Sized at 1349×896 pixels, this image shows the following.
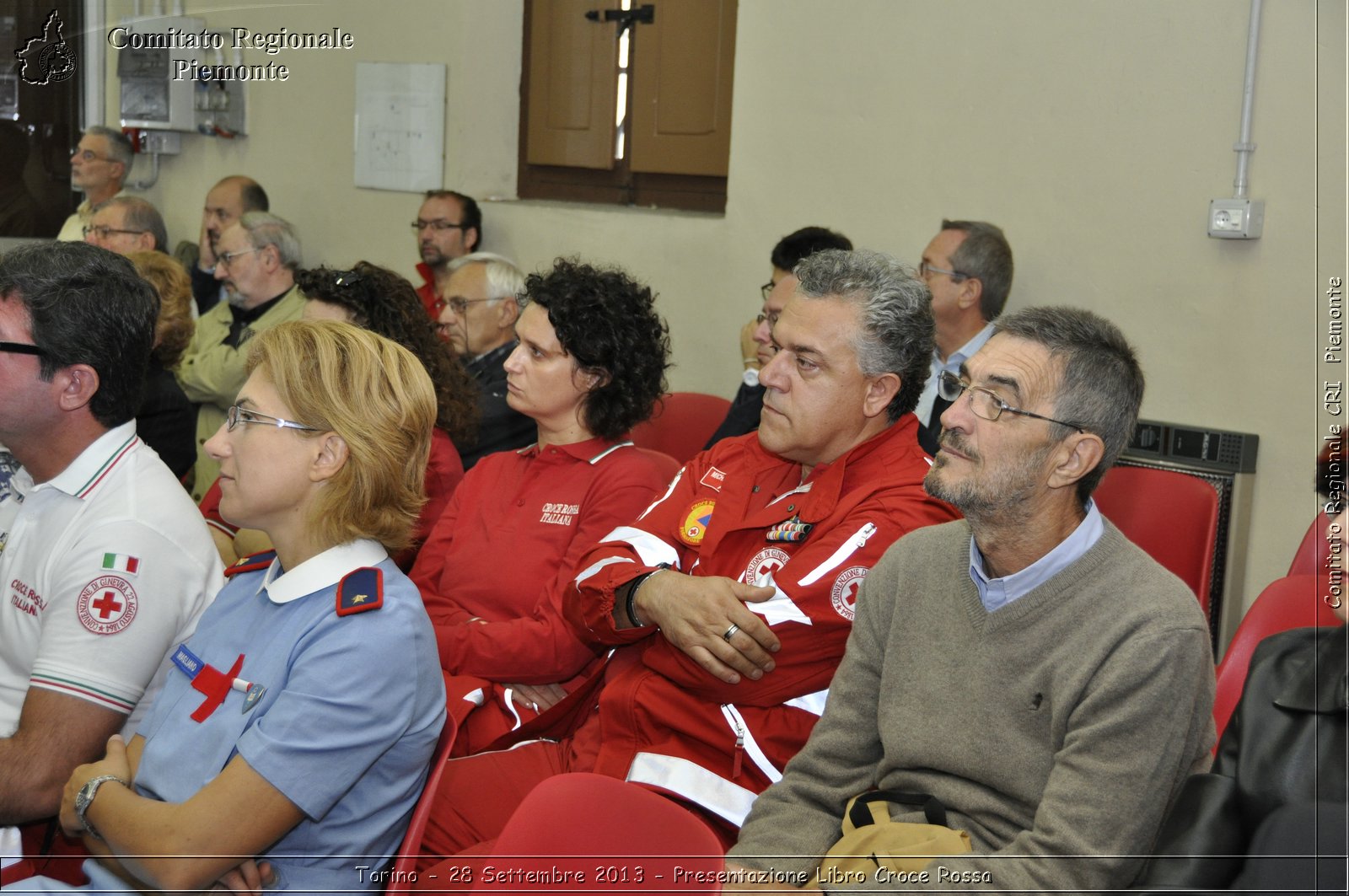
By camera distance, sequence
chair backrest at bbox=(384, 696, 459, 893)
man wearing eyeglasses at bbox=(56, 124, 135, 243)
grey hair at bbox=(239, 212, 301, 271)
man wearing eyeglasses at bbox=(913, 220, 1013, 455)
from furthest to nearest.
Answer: man wearing eyeglasses at bbox=(56, 124, 135, 243) → grey hair at bbox=(239, 212, 301, 271) → man wearing eyeglasses at bbox=(913, 220, 1013, 455) → chair backrest at bbox=(384, 696, 459, 893)

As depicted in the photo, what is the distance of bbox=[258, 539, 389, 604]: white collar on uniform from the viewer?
1702 mm

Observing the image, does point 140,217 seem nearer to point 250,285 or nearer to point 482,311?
point 250,285

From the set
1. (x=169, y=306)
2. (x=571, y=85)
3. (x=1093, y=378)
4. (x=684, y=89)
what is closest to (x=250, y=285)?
(x=169, y=306)

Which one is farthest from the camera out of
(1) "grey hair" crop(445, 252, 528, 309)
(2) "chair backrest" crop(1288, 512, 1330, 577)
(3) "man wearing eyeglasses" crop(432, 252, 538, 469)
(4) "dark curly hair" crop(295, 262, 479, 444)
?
(1) "grey hair" crop(445, 252, 528, 309)

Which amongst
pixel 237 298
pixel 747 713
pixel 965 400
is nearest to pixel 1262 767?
pixel 965 400

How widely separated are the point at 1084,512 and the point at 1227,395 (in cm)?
196

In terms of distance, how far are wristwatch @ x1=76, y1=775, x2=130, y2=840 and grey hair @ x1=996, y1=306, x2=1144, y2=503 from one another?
1.46 m

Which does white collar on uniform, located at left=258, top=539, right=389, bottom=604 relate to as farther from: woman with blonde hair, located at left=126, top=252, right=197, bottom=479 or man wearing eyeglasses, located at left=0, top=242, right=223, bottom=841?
woman with blonde hair, located at left=126, top=252, right=197, bottom=479

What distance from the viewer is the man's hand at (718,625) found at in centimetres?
194

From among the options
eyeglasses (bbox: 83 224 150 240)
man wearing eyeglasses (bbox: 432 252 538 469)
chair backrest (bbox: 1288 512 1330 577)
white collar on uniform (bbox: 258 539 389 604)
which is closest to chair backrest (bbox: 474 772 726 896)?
white collar on uniform (bbox: 258 539 389 604)

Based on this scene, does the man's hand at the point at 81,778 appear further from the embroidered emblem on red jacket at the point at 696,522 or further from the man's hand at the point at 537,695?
the embroidered emblem on red jacket at the point at 696,522

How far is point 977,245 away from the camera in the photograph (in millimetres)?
3770

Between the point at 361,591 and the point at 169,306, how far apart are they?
7.15ft

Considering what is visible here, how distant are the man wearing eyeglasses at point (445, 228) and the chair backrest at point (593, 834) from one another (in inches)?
166
